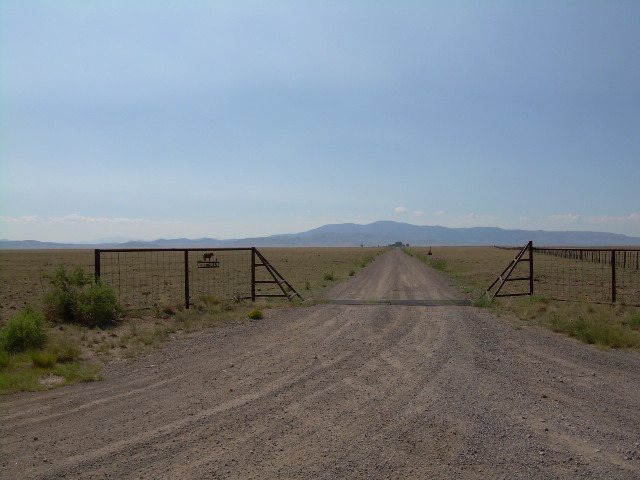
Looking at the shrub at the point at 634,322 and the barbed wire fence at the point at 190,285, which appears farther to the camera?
the barbed wire fence at the point at 190,285

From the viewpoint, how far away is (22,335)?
10.3m

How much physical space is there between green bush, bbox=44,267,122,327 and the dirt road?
4331 mm

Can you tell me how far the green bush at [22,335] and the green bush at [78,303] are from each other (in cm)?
261

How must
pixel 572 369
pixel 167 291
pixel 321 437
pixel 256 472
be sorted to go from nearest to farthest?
pixel 256 472 → pixel 321 437 → pixel 572 369 → pixel 167 291

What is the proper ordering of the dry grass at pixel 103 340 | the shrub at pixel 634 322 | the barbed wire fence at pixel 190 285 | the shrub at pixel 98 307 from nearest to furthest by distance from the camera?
the dry grass at pixel 103 340
the shrub at pixel 634 322
the shrub at pixel 98 307
the barbed wire fence at pixel 190 285

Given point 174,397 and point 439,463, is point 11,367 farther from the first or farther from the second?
point 439,463

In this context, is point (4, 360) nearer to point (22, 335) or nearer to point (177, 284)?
point (22, 335)

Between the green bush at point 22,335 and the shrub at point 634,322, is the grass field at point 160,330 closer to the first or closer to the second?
the shrub at point 634,322

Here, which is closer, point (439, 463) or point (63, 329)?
point (439, 463)

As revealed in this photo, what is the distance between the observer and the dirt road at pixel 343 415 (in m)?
4.80

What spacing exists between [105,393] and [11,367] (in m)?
2.73

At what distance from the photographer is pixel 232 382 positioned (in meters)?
7.80

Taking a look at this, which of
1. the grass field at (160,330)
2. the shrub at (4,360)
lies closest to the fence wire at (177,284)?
the grass field at (160,330)

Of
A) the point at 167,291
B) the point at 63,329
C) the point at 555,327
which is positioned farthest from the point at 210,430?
the point at 167,291
